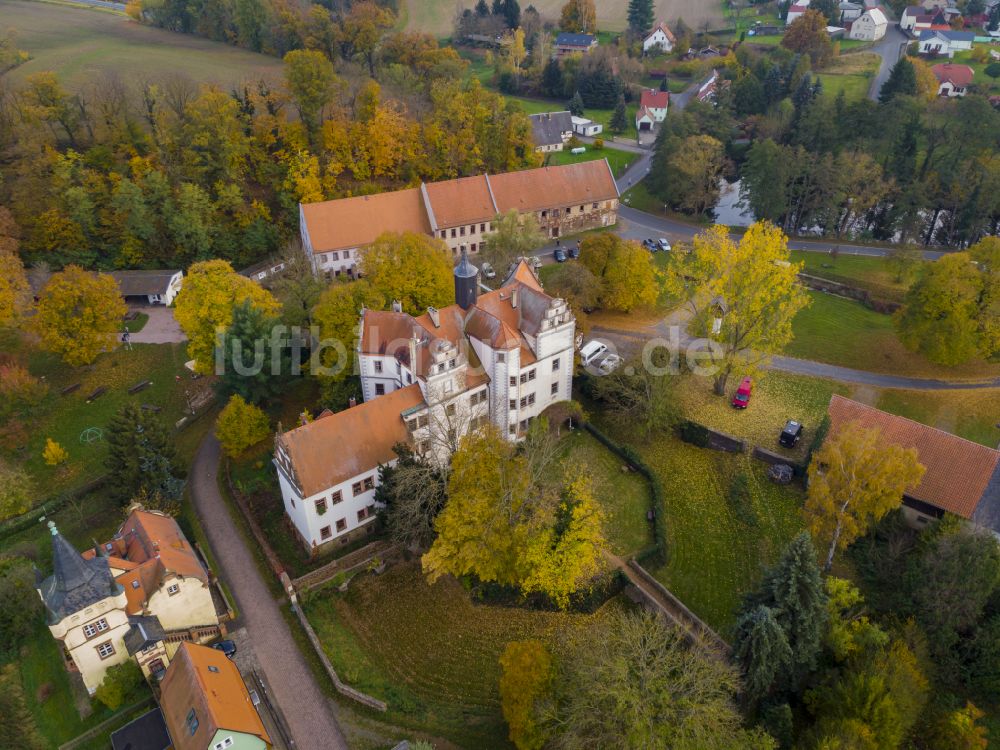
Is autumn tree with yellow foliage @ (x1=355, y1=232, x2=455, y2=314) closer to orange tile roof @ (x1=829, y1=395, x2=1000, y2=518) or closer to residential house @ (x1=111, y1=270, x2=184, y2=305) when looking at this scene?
residential house @ (x1=111, y1=270, x2=184, y2=305)

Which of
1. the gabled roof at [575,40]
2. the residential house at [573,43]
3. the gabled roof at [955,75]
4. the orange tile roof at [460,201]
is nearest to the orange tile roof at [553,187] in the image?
the orange tile roof at [460,201]

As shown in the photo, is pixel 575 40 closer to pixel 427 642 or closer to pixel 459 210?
pixel 459 210

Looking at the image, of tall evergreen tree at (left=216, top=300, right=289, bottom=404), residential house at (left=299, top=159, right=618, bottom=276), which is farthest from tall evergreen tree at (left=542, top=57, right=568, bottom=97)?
tall evergreen tree at (left=216, top=300, right=289, bottom=404)

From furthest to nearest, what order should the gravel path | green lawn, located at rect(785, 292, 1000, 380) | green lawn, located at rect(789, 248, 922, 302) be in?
1. green lawn, located at rect(789, 248, 922, 302)
2. green lawn, located at rect(785, 292, 1000, 380)
3. the gravel path

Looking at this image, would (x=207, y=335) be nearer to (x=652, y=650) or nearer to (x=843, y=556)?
(x=652, y=650)

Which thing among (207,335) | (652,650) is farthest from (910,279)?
(207,335)

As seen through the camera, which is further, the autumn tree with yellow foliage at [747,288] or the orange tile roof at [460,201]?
the orange tile roof at [460,201]

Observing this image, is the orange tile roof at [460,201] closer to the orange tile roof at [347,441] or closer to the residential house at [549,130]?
the residential house at [549,130]
